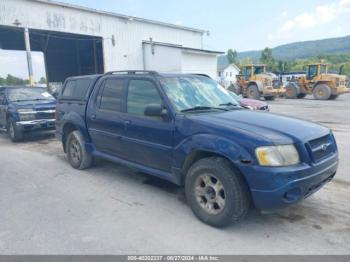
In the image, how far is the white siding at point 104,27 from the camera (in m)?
16.5

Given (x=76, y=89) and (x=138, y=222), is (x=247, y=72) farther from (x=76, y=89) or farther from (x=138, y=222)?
(x=138, y=222)

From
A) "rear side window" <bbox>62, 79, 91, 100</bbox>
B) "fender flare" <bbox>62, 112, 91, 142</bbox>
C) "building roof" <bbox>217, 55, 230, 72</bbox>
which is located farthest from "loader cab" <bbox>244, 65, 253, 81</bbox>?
"building roof" <bbox>217, 55, 230, 72</bbox>

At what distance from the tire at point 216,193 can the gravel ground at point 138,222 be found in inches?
6.7

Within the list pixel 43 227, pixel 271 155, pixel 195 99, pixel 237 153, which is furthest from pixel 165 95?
pixel 43 227

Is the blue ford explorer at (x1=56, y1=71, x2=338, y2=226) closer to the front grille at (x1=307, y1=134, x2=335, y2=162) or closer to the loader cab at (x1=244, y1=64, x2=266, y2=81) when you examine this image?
the front grille at (x1=307, y1=134, x2=335, y2=162)

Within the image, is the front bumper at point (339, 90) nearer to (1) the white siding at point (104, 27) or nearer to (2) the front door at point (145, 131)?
(1) the white siding at point (104, 27)

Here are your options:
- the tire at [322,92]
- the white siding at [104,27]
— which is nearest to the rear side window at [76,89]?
the white siding at [104,27]

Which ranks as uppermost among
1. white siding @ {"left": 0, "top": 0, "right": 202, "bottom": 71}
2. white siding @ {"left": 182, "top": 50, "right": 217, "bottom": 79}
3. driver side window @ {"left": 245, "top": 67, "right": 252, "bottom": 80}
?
white siding @ {"left": 0, "top": 0, "right": 202, "bottom": 71}

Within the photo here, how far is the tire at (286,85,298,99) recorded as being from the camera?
78.5 feet

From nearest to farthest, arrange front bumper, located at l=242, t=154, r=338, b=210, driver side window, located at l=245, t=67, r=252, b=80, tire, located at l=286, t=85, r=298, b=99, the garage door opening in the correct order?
1. front bumper, located at l=242, t=154, r=338, b=210
2. tire, located at l=286, t=85, r=298, b=99
3. driver side window, located at l=245, t=67, r=252, b=80
4. the garage door opening

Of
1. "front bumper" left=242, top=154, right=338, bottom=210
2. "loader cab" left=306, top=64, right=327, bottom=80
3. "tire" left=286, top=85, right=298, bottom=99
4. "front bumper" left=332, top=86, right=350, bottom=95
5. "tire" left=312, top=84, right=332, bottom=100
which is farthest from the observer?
"tire" left=286, top=85, right=298, bottom=99

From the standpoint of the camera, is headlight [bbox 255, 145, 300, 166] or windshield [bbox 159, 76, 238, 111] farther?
A: windshield [bbox 159, 76, 238, 111]

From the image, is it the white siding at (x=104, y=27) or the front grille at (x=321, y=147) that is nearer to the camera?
the front grille at (x=321, y=147)

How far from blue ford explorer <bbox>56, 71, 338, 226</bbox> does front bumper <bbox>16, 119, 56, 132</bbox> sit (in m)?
4.49
